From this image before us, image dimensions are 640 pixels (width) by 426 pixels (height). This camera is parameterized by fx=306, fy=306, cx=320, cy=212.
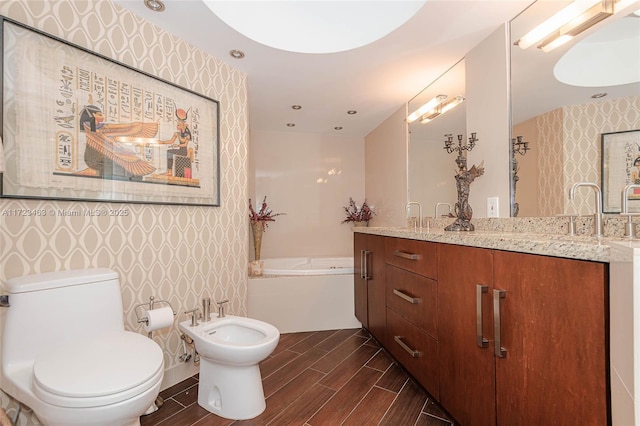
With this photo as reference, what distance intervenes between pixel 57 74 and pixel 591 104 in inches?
98.8

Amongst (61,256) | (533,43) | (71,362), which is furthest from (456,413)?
(61,256)

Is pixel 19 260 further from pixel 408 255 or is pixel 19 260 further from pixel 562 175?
pixel 562 175

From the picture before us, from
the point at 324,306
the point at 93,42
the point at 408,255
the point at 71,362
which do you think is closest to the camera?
the point at 71,362

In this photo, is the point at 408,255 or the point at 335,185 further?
the point at 335,185

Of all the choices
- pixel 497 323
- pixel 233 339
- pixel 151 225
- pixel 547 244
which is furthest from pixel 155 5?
pixel 497 323

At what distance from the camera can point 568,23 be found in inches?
57.0

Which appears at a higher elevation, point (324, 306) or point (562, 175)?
point (562, 175)

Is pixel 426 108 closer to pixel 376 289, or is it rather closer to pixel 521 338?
pixel 376 289

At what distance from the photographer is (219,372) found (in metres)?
1.70

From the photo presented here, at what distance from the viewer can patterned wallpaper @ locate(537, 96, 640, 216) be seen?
1272 millimetres

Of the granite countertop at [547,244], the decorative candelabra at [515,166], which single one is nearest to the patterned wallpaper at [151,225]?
the granite countertop at [547,244]

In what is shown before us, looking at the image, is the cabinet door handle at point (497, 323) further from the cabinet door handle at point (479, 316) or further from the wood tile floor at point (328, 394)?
the wood tile floor at point (328, 394)

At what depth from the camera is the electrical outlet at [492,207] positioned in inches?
75.0

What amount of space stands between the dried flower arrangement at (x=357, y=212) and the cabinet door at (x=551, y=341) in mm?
2921
